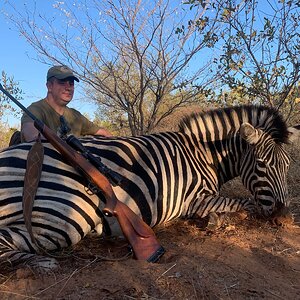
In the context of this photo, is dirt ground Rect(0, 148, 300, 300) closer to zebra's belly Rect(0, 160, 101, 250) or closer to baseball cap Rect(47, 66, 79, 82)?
zebra's belly Rect(0, 160, 101, 250)

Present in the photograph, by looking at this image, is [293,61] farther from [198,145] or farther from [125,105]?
A: [125,105]

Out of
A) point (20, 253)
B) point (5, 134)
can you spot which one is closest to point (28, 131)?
point (20, 253)

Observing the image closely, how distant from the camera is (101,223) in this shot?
2809 mm

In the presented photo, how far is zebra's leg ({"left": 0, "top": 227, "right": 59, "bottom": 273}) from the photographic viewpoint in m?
2.28

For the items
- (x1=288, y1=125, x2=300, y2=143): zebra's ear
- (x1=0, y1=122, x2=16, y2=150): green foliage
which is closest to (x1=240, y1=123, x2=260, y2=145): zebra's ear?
(x1=288, y1=125, x2=300, y2=143): zebra's ear

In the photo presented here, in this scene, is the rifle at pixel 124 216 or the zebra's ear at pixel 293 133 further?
the zebra's ear at pixel 293 133

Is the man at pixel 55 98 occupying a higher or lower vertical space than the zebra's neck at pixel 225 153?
higher

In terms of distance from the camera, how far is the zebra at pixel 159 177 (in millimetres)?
2570

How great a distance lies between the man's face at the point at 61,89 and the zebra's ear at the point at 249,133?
2.12m

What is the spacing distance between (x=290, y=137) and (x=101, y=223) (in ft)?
6.46

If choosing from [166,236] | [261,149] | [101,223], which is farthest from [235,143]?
[101,223]

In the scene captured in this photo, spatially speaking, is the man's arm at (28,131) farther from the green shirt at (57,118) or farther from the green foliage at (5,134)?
the green foliage at (5,134)

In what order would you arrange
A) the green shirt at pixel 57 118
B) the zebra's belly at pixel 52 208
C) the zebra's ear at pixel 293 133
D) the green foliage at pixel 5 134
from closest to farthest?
→ 1. the zebra's belly at pixel 52 208
2. the zebra's ear at pixel 293 133
3. the green shirt at pixel 57 118
4. the green foliage at pixel 5 134

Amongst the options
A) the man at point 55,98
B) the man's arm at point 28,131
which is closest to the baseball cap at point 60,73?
the man at point 55,98
